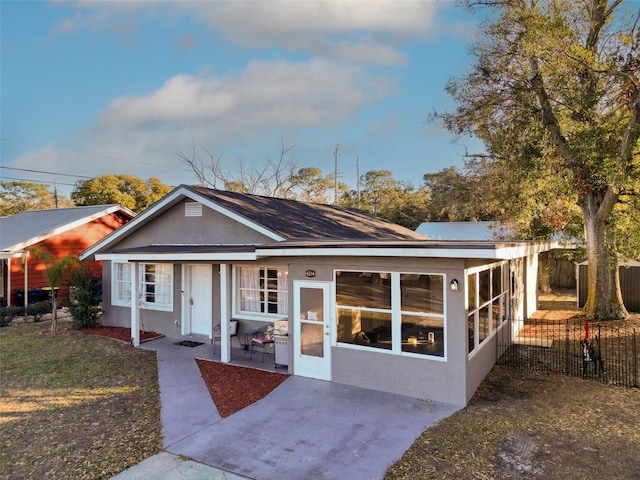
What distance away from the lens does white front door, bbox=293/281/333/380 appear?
26.7 feet

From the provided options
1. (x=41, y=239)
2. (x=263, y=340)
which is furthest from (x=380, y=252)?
(x=41, y=239)

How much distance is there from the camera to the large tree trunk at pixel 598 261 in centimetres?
1419

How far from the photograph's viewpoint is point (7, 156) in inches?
1330

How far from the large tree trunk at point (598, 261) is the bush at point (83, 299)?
17.2 m

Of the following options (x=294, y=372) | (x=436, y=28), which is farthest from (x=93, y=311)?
(x=436, y=28)

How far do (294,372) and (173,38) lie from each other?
48.2ft

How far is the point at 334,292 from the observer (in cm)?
807

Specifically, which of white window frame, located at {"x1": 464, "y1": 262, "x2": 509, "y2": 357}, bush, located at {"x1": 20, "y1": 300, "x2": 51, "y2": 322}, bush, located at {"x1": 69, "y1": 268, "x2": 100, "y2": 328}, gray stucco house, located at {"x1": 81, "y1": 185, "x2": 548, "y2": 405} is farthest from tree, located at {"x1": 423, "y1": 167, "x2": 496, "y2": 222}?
bush, located at {"x1": 20, "y1": 300, "x2": 51, "y2": 322}

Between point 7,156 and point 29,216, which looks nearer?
point 29,216

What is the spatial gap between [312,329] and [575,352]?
7123 mm

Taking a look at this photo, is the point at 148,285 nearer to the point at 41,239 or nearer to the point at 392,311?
the point at 41,239

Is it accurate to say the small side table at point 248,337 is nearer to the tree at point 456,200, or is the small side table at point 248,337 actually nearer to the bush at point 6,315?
the bush at point 6,315

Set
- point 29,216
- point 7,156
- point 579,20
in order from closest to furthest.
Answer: point 579,20
point 29,216
point 7,156

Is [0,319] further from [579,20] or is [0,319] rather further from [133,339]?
[579,20]
